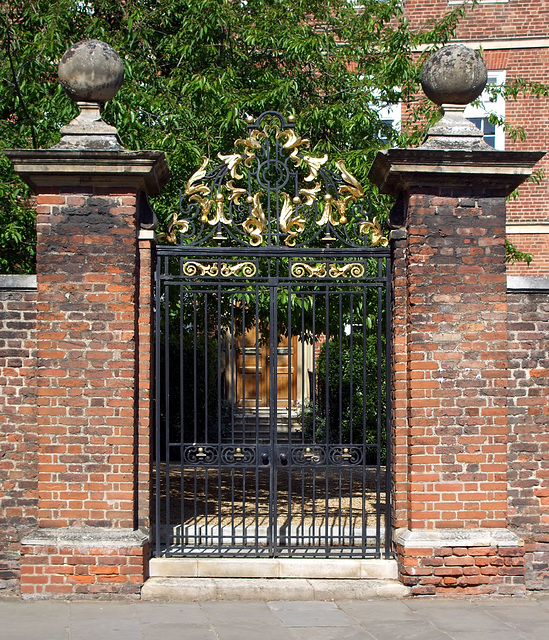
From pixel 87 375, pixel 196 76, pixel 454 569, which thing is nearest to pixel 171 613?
pixel 87 375

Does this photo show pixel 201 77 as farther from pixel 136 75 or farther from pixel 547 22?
pixel 547 22

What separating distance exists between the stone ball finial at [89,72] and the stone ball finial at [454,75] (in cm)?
242

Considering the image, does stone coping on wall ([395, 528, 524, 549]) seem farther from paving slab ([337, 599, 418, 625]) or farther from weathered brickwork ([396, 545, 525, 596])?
paving slab ([337, 599, 418, 625])

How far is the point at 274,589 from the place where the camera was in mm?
6203

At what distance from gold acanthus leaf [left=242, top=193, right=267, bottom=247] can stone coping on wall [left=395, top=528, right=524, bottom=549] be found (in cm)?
252

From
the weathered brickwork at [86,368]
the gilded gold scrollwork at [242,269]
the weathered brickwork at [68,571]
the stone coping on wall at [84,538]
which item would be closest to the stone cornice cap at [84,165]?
the weathered brickwork at [86,368]

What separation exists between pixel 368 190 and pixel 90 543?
4.56 metres

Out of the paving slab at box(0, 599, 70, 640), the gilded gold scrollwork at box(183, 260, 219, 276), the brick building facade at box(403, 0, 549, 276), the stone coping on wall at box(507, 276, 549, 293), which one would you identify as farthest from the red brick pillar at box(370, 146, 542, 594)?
the brick building facade at box(403, 0, 549, 276)

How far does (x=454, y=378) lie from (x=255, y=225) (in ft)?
6.38

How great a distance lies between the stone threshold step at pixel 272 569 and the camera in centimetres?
628

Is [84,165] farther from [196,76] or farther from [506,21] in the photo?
[506,21]

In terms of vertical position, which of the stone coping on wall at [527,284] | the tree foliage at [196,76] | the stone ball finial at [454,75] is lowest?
the stone coping on wall at [527,284]

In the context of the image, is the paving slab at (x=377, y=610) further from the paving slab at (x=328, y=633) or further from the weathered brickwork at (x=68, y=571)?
the weathered brickwork at (x=68, y=571)

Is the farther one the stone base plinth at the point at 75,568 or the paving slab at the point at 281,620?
the stone base plinth at the point at 75,568
